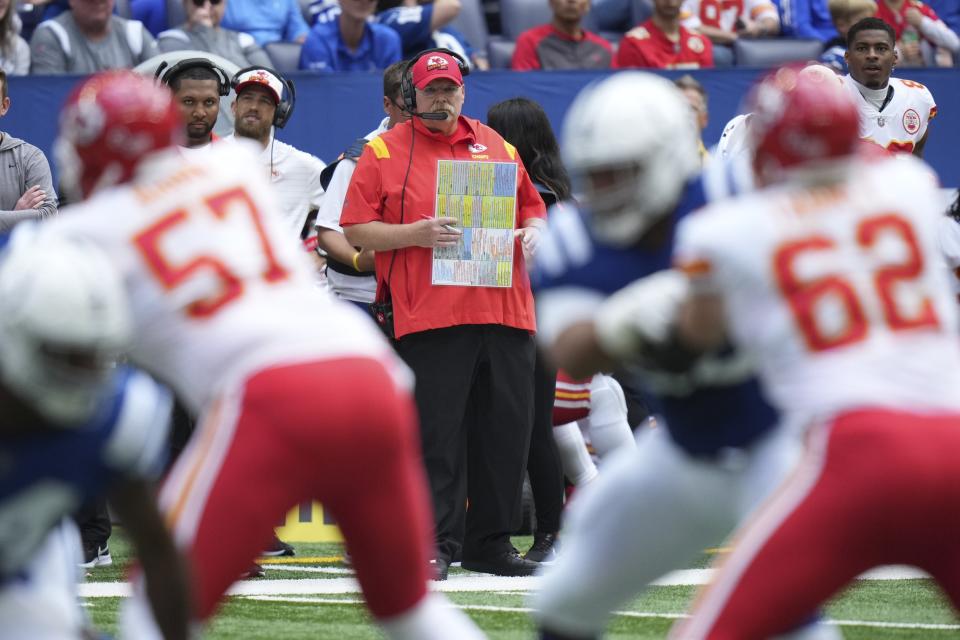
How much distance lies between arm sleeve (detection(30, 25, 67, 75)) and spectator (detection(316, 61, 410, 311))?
7.43 feet

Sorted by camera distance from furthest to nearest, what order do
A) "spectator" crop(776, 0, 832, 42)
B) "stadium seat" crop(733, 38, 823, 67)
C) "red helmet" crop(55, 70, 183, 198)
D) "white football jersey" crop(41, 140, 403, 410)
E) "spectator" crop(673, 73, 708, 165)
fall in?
1. "spectator" crop(776, 0, 832, 42)
2. "stadium seat" crop(733, 38, 823, 67)
3. "spectator" crop(673, 73, 708, 165)
4. "red helmet" crop(55, 70, 183, 198)
5. "white football jersey" crop(41, 140, 403, 410)

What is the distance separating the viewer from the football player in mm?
2777

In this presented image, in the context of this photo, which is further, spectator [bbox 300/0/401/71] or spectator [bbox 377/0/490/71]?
spectator [bbox 377/0/490/71]

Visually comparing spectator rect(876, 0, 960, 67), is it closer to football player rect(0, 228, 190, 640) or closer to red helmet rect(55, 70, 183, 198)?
red helmet rect(55, 70, 183, 198)

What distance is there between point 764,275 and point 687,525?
73 centimetres

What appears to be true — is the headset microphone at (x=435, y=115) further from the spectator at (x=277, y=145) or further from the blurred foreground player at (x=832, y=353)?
the blurred foreground player at (x=832, y=353)

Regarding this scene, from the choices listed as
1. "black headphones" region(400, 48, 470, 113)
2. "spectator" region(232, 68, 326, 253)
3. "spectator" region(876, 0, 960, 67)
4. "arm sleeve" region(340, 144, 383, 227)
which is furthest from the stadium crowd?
"spectator" region(876, 0, 960, 67)

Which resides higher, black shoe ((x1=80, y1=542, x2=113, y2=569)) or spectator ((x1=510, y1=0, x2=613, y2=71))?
spectator ((x1=510, y1=0, x2=613, y2=71))

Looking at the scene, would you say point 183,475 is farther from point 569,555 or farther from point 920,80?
point 920,80

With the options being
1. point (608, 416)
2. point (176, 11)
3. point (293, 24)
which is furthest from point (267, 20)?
point (608, 416)

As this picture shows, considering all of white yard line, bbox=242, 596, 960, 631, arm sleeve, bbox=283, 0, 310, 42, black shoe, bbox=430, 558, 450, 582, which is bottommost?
black shoe, bbox=430, 558, 450, 582

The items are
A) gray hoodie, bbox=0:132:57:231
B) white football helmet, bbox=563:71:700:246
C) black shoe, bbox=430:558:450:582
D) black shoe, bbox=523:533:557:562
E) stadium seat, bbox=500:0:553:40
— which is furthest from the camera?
stadium seat, bbox=500:0:553:40

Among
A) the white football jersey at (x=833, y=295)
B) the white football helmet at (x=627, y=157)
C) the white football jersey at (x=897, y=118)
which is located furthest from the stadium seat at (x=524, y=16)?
the white football jersey at (x=833, y=295)

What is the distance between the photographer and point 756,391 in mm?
3539
